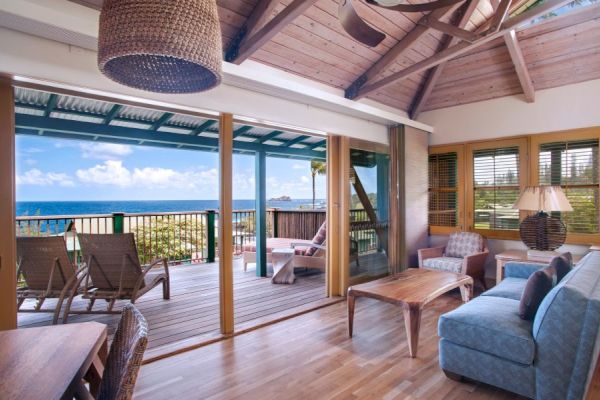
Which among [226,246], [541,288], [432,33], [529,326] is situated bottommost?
[529,326]

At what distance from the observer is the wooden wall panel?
2.24 meters

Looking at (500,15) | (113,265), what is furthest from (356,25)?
(113,265)

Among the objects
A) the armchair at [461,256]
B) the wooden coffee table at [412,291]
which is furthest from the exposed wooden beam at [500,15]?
the armchair at [461,256]

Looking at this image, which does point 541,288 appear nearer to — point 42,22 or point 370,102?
point 370,102

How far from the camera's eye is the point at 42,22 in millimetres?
2090

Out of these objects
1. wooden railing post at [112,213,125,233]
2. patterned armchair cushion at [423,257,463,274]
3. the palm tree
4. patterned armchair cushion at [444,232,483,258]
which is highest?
the palm tree

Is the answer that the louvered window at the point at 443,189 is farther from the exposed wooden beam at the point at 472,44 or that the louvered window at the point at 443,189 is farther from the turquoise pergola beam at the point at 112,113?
the turquoise pergola beam at the point at 112,113

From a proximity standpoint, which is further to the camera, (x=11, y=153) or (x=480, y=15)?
(x=480, y=15)

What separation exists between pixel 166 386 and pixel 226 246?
1.26 metres

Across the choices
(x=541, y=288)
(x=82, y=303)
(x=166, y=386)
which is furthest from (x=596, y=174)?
(x=82, y=303)

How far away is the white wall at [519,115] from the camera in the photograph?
4129 mm

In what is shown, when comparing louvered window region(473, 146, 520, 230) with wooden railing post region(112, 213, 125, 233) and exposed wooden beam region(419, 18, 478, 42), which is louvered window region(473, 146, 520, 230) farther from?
wooden railing post region(112, 213, 125, 233)

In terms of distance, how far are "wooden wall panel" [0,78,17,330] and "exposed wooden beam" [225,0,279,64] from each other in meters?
1.67

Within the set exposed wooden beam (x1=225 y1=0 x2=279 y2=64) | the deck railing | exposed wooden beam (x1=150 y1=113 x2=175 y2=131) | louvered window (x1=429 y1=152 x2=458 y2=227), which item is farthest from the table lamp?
exposed wooden beam (x1=150 y1=113 x2=175 y2=131)
